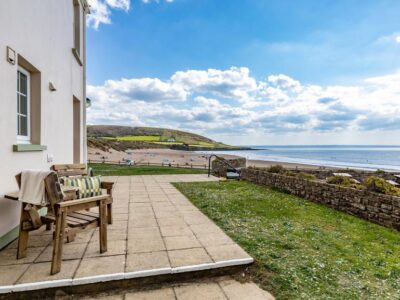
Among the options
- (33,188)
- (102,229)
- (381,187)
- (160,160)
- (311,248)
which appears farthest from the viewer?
(160,160)

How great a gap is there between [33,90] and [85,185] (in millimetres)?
1847

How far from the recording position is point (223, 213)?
5.15 m

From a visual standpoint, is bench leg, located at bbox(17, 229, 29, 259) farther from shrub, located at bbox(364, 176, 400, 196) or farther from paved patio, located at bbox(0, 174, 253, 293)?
shrub, located at bbox(364, 176, 400, 196)

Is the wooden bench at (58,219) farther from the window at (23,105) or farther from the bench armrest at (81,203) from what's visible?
the window at (23,105)

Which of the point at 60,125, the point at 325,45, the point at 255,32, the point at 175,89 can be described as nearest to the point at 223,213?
the point at 60,125

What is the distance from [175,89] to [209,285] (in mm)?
24508

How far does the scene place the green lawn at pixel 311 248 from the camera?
259 cm

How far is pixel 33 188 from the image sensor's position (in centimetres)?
268

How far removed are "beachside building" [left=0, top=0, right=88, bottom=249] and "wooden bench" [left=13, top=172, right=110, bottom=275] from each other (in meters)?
0.58

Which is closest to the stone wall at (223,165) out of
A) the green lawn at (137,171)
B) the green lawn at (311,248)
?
the green lawn at (137,171)

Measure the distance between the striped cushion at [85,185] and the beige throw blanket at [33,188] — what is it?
0.70 meters

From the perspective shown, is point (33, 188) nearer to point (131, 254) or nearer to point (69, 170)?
point (131, 254)

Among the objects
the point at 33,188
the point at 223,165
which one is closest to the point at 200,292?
the point at 33,188

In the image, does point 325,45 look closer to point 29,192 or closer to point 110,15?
point 110,15
